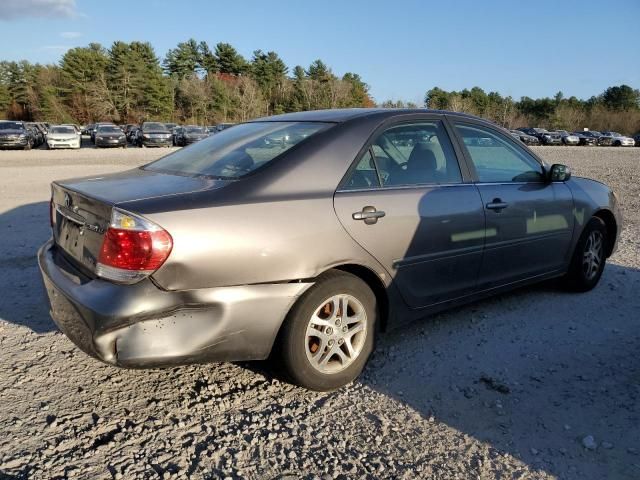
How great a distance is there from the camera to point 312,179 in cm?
296

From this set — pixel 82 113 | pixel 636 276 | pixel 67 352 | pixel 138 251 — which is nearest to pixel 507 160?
pixel 636 276

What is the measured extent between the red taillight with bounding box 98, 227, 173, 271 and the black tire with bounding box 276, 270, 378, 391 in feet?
2.59

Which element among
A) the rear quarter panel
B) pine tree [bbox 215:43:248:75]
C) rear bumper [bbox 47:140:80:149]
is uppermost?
pine tree [bbox 215:43:248:75]

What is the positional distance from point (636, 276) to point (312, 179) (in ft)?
13.7

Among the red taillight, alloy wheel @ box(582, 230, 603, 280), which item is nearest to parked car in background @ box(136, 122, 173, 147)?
alloy wheel @ box(582, 230, 603, 280)

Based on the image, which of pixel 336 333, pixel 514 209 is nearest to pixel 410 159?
pixel 514 209

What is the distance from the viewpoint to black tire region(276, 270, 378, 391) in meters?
2.86

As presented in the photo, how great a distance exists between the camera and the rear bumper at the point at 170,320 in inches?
98.0

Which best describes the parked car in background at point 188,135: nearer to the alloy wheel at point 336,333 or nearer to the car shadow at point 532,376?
the car shadow at point 532,376

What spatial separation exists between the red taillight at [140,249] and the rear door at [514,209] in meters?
2.35

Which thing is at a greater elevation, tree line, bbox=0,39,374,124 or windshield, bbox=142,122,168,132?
tree line, bbox=0,39,374,124

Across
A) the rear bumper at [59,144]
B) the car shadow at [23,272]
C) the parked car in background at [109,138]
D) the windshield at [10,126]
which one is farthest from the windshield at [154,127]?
the car shadow at [23,272]

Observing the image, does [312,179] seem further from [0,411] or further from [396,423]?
[0,411]

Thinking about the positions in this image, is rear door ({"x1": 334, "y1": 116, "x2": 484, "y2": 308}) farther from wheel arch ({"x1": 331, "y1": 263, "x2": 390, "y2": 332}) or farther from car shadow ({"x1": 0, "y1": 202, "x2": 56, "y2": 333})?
car shadow ({"x1": 0, "y1": 202, "x2": 56, "y2": 333})
